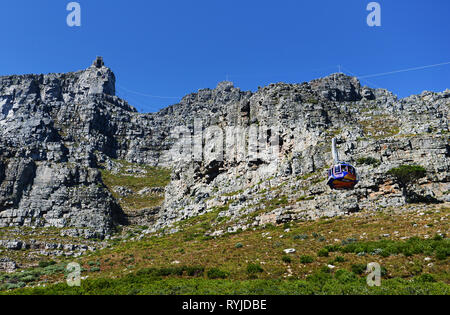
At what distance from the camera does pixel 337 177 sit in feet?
94.2

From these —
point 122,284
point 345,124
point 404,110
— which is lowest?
point 122,284

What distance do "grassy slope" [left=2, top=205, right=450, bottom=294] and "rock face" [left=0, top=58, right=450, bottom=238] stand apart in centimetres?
680

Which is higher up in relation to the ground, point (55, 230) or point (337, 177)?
point (337, 177)

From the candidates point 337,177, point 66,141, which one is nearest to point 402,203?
point 337,177

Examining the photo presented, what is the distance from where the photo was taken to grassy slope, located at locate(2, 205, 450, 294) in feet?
51.3

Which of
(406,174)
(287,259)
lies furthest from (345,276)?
(406,174)

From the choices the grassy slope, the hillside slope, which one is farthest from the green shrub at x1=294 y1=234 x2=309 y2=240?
the hillside slope

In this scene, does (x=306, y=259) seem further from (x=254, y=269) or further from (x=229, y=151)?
(x=229, y=151)

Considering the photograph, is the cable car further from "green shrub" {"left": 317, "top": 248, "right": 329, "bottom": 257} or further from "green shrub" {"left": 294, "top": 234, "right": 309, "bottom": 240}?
"green shrub" {"left": 317, "top": 248, "right": 329, "bottom": 257}

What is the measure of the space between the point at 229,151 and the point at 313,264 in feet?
183

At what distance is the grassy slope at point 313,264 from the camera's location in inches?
615

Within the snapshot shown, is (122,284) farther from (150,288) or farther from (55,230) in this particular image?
(55,230)

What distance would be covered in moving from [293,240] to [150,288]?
57.9 ft
